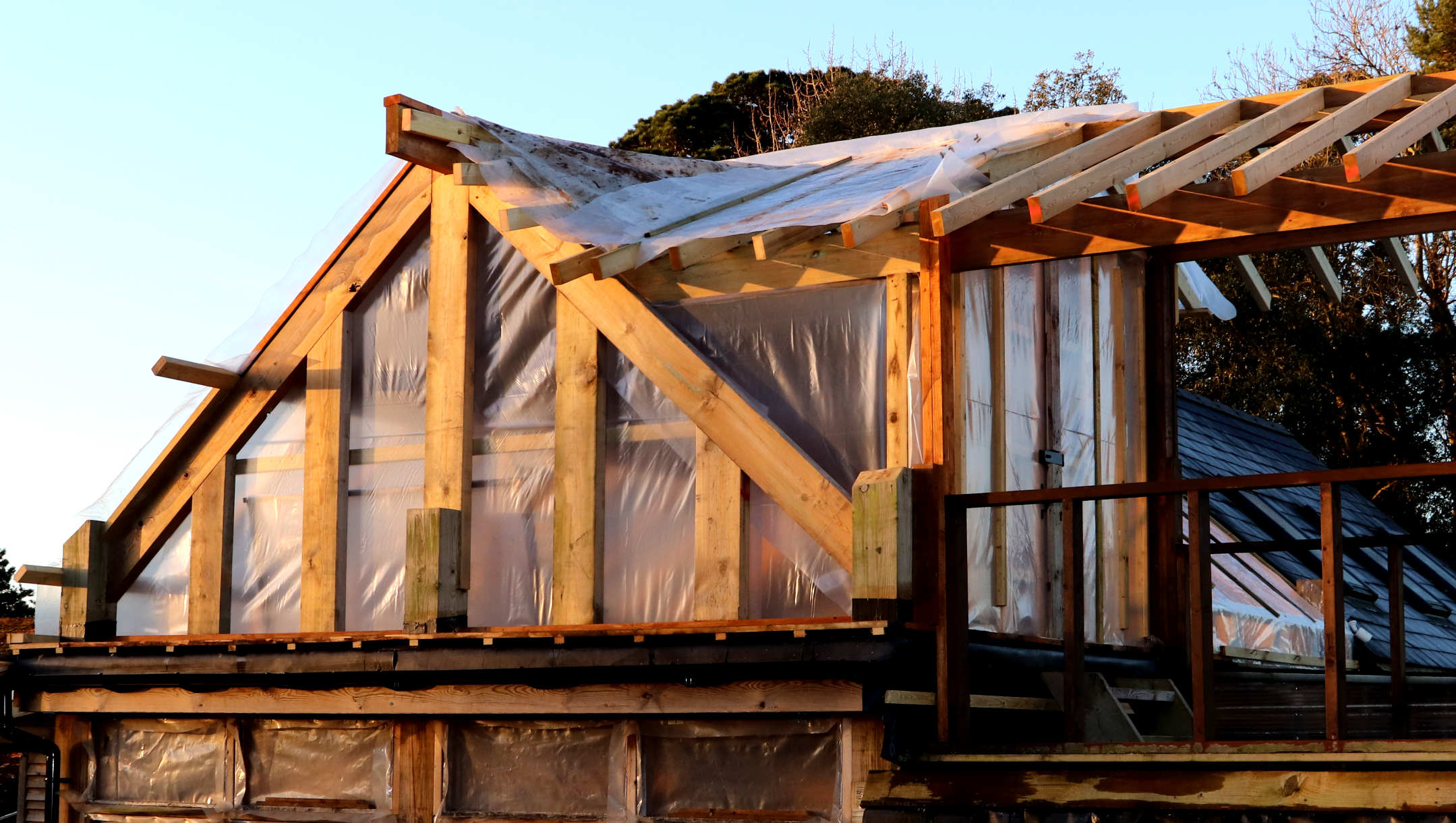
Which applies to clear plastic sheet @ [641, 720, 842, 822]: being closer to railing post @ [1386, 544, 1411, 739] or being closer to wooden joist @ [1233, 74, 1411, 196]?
wooden joist @ [1233, 74, 1411, 196]

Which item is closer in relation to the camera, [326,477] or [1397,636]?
[1397,636]

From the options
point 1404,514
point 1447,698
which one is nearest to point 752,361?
point 1447,698

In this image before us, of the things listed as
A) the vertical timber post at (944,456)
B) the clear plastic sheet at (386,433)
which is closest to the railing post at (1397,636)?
the vertical timber post at (944,456)

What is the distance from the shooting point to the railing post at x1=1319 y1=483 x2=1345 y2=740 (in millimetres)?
5859

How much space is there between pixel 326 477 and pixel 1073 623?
436 cm

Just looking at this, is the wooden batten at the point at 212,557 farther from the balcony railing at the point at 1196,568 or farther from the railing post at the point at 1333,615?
the railing post at the point at 1333,615

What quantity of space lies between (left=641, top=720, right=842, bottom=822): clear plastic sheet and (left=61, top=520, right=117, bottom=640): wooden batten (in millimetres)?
3948

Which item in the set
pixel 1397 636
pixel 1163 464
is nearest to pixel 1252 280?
pixel 1163 464

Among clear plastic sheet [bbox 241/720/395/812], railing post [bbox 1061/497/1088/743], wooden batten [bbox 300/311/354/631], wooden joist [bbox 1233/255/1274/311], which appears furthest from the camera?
wooden joist [bbox 1233/255/1274/311]

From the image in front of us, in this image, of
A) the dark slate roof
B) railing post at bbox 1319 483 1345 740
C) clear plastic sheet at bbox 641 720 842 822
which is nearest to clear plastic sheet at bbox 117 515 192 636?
clear plastic sheet at bbox 641 720 842 822

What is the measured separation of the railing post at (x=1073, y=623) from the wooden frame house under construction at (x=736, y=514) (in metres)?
0.02

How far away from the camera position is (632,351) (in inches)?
312

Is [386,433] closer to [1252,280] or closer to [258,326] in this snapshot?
[258,326]

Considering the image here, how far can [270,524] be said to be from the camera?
934 centimetres
